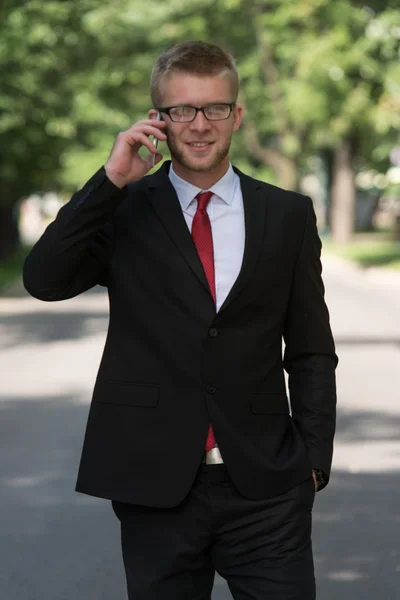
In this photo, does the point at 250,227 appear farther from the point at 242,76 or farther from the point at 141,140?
the point at 242,76

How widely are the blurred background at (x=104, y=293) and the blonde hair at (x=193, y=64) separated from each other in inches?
109

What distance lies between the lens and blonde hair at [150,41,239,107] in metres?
3.39

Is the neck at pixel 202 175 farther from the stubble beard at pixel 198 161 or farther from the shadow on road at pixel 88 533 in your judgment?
the shadow on road at pixel 88 533

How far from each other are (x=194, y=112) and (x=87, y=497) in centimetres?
465

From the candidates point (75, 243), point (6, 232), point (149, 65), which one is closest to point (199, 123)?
point (75, 243)

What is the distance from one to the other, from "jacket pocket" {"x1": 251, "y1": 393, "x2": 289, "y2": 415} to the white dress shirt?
10.4 inches

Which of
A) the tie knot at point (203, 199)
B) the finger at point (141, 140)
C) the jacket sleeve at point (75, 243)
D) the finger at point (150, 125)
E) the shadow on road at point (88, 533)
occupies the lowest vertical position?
the shadow on road at point (88, 533)

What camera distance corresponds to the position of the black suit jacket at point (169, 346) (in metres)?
3.33

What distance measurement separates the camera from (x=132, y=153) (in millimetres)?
3352

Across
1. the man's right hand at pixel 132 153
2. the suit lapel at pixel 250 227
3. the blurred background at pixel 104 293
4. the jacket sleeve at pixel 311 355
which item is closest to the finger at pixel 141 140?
the man's right hand at pixel 132 153

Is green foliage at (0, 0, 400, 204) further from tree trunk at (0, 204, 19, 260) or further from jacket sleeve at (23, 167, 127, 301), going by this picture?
jacket sleeve at (23, 167, 127, 301)

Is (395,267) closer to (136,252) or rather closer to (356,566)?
(356,566)

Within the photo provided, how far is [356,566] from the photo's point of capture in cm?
612

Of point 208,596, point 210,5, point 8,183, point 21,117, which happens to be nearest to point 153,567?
point 208,596
